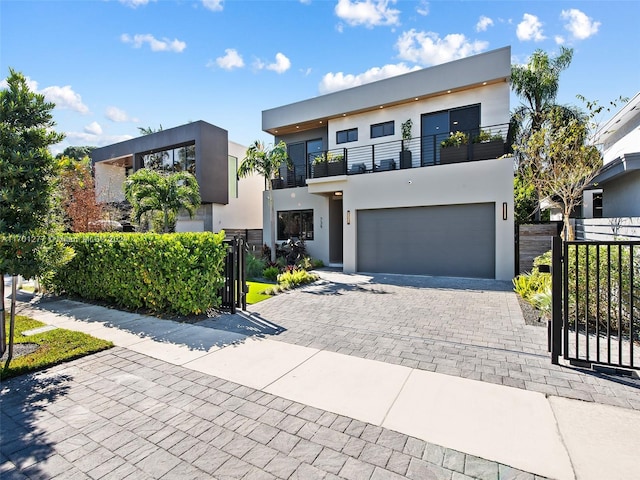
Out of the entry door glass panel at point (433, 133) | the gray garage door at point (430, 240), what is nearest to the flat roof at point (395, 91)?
the entry door glass panel at point (433, 133)

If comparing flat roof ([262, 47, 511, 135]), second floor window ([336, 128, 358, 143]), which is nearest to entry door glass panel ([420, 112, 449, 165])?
flat roof ([262, 47, 511, 135])

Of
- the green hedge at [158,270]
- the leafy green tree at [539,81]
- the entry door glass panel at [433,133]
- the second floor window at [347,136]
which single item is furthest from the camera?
the leafy green tree at [539,81]

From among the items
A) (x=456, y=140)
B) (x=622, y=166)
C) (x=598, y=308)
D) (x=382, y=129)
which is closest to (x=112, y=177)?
(x=382, y=129)

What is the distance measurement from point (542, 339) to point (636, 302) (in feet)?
5.47

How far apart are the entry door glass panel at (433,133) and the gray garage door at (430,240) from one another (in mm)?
2500

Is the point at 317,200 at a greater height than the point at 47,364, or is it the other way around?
the point at 317,200

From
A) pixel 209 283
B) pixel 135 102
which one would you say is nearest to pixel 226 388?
pixel 209 283

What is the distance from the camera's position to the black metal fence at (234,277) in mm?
6945

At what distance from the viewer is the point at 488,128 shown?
1185cm

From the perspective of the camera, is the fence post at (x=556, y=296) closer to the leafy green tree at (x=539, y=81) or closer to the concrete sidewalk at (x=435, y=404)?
the concrete sidewalk at (x=435, y=404)

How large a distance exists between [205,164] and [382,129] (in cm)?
999

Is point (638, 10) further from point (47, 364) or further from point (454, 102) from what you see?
point (47, 364)

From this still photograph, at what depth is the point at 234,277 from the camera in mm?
6977

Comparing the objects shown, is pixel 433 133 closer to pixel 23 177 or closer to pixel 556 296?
pixel 556 296
